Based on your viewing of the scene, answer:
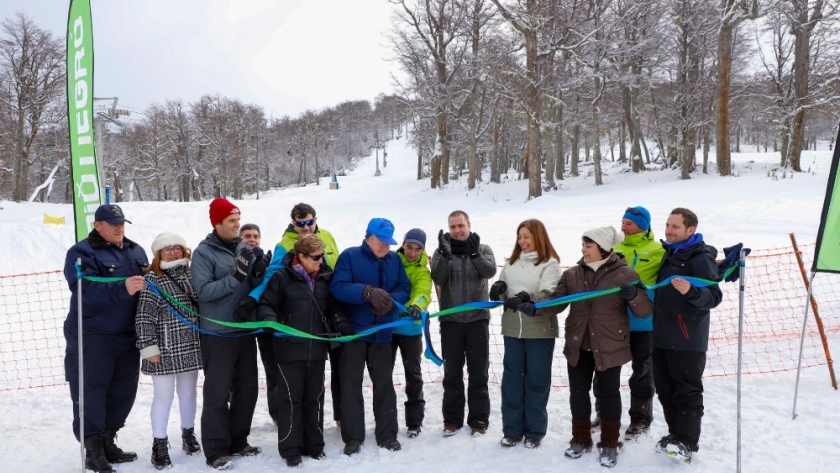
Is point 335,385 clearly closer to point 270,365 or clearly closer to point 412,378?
point 270,365

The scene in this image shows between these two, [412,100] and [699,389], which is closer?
[699,389]

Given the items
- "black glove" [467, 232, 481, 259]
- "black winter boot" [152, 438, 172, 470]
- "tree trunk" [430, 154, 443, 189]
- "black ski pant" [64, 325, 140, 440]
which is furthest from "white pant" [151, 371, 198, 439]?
"tree trunk" [430, 154, 443, 189]

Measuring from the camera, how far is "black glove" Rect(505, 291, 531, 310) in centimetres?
391

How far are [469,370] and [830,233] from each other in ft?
11.1

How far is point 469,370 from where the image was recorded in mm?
4426

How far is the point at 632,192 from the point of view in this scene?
18828mm

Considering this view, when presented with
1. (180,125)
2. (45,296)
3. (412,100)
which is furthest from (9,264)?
(180,125)

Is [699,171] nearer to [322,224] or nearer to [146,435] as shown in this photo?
[322,224]

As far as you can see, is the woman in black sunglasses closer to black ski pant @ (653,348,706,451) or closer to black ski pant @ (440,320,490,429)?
black ski pant @ (440,320,490,429)

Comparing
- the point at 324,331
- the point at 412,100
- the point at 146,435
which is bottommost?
the point at 146,435

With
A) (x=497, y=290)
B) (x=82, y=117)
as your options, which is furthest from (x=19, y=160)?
(x=497, y=290)

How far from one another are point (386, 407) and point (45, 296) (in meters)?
8.91

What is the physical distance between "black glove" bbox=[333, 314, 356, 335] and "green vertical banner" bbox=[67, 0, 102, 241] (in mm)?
2808

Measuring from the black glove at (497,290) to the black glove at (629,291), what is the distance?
907 millimetres
